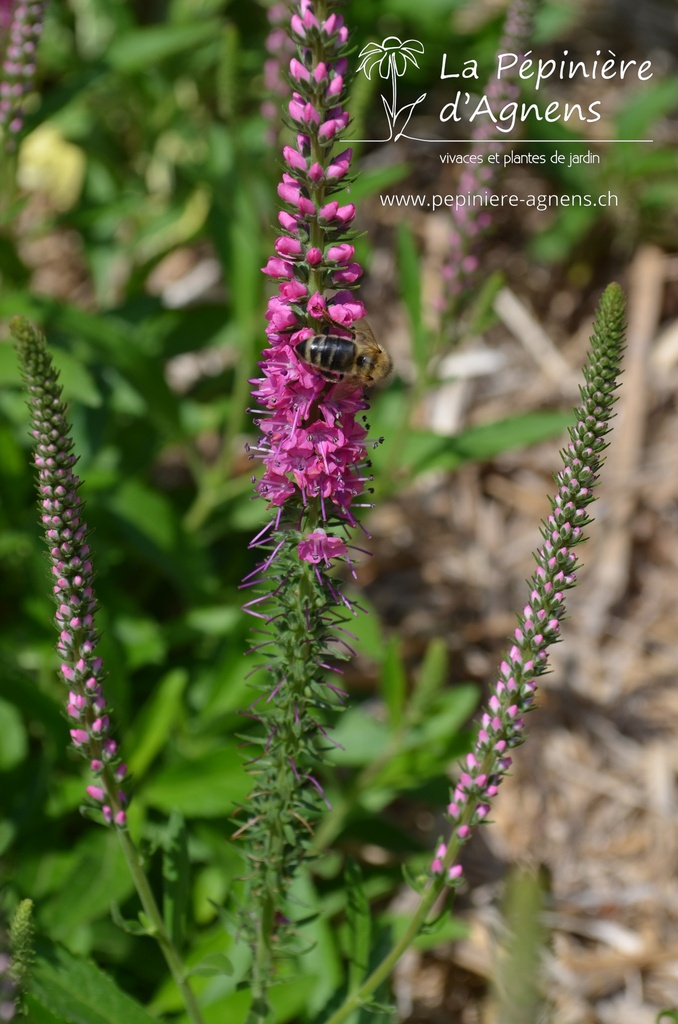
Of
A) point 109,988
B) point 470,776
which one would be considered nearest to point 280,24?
point 470,776

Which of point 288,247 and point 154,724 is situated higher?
point 288,247

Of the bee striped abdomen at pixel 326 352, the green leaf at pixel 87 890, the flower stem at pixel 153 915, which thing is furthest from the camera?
the green leaf at pixel 87 890

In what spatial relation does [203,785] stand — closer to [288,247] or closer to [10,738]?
[10,738]

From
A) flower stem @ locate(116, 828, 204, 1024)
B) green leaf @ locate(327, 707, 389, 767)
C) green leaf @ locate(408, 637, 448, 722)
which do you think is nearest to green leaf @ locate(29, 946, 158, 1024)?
flower stem @ locate(116, 828, 204, 1024)

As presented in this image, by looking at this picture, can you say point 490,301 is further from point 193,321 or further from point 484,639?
point 484,639

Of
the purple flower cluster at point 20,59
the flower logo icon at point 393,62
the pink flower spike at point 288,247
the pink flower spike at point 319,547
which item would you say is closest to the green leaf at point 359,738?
the pink flower spike at point 319,547

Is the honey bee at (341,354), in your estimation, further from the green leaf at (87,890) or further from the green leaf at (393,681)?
the green leaf at (87,890)

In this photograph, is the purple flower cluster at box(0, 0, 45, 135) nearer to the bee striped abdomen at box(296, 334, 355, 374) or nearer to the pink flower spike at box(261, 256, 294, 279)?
the pink flower spike at box(261, 256, 294, 279)

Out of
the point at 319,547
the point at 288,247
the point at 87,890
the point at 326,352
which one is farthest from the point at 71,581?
the point at 87,890
